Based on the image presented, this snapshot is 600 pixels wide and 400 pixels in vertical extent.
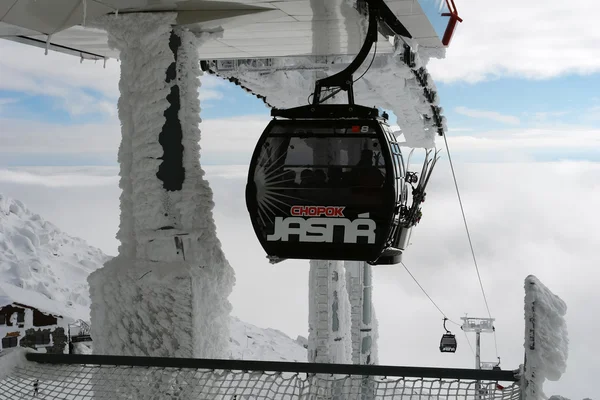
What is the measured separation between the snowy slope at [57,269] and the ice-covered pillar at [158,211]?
62.3 feet

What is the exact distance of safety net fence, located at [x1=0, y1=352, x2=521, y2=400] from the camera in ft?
12.1

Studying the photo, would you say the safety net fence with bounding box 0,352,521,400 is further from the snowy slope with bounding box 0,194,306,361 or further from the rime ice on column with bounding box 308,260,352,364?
the snowy slope with bounding box 0,194,306,361

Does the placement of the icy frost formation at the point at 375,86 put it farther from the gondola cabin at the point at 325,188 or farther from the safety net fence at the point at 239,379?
the safety net fence at the point at 239,379

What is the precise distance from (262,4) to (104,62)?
154 inches

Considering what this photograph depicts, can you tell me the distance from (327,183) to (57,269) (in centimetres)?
2553

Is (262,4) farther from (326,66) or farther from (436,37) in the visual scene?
(326,66)

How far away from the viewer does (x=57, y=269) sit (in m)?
28.3

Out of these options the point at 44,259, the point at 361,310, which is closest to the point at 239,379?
the point at 361,310

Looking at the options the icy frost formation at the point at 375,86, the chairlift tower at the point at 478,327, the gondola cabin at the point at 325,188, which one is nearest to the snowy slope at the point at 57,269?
the chairlift tower at the point at 478,327

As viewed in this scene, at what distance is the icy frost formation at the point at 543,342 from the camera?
346 centimetres

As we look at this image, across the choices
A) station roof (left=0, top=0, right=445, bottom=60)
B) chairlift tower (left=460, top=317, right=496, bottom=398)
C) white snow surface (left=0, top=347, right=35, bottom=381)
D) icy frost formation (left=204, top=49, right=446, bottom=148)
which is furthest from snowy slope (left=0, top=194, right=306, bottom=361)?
white snow surface (left=0, top=347, right=35, bottom=381)

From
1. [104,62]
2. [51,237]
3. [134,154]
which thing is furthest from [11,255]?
[134,154]

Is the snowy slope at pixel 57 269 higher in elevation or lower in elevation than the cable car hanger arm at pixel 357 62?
lower

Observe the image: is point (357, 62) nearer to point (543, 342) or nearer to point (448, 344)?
point (543, 342)
